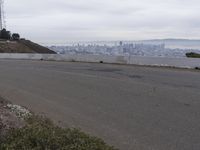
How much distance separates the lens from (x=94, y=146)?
6023mm

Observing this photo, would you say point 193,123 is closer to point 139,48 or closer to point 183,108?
point 183,108

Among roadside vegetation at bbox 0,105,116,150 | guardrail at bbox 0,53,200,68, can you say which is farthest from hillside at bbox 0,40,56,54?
roadside vegetation at bbox 0,105,116,150

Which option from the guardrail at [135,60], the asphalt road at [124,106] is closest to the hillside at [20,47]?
the guardrail at [135,60]

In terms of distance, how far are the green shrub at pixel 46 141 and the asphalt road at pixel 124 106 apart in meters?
1.03

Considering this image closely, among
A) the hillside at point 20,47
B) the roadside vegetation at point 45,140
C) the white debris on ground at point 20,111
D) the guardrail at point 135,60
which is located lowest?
the hillside at point 20,47

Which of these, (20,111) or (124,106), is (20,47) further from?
(20,111)

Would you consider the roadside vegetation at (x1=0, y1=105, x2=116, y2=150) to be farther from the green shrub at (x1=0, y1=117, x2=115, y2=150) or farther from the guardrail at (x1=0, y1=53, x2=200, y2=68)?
the guardrail at (x1=0, y1=53, x2=200, y2=68)

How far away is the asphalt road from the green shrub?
3.38ft

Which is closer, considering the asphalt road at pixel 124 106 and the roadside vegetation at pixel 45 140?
the roadside vegetation at pixel 45 140

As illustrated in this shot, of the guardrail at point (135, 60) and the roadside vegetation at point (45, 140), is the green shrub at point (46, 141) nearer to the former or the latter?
the roadside vegetation at point (45, 140)

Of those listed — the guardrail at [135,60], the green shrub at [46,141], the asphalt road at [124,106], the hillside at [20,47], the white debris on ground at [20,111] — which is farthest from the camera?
the hillside at [20,47]

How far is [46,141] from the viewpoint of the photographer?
613 cm

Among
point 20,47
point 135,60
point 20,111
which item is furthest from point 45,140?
point 20,47

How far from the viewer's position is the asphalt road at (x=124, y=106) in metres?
7.91
